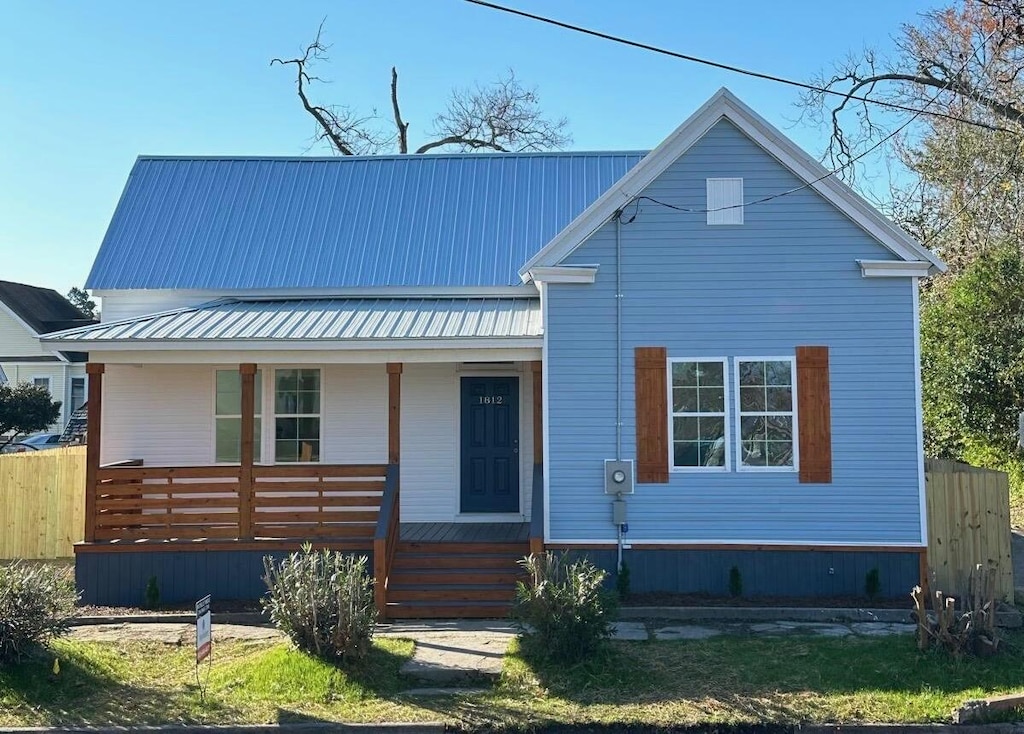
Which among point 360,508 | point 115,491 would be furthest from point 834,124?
point 115,491

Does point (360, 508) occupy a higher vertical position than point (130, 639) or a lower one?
higher

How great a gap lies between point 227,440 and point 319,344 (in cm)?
326

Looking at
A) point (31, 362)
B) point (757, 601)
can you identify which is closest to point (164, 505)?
point (757, 601)

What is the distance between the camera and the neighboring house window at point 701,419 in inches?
403

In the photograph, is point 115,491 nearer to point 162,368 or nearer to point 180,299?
point 162,368

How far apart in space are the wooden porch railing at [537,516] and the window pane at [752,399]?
2624 mm

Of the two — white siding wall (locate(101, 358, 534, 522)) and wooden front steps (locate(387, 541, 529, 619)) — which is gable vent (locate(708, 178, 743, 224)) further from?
wooden front steps (locate(387, 541, 529, 619))

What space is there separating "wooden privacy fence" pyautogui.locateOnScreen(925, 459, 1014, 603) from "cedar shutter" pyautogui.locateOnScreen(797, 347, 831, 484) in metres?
1.56

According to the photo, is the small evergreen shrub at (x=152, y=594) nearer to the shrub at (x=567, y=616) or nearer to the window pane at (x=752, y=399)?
the shrub at (x=567, y=616)

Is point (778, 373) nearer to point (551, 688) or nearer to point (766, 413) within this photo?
point (766, 413)

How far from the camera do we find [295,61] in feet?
101

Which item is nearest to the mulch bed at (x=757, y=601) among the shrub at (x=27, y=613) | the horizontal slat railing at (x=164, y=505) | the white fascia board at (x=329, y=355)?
the white fascia board at (x=329, y=355)

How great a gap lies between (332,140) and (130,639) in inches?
1024

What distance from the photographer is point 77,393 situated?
108 ft
